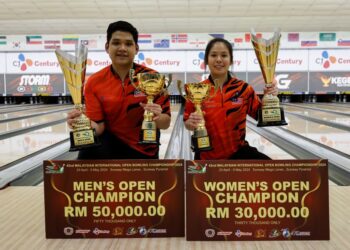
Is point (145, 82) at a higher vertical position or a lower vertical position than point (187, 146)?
higher

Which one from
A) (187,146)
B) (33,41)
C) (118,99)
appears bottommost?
(187,146)

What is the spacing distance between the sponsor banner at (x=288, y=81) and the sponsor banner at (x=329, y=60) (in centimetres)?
42

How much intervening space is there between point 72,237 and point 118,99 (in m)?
0.66

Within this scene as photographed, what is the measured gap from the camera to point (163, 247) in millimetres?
1231

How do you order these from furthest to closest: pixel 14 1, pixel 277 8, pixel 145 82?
pixel 277 8
pixel 14 1
pixel 145 82

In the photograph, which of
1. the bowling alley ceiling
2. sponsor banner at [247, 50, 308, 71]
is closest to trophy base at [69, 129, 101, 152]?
the bowling alley ceiling

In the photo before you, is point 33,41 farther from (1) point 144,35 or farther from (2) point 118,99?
(2) point 118,99

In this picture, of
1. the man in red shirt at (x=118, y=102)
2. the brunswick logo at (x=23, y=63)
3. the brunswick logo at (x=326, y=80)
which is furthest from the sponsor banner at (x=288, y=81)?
the man in red shirt at (x=118, y=102)

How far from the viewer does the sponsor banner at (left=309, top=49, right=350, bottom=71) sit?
36.7ft

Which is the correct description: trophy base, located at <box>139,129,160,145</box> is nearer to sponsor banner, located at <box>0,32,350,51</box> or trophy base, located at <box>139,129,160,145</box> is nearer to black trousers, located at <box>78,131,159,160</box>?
black trousers, located at <box>78,131,159,160</box>

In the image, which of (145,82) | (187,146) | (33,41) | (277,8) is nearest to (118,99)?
(145,82)

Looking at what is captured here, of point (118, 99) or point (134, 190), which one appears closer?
point (134, 190)

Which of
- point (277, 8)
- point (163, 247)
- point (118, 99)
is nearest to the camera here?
point (163, 247)

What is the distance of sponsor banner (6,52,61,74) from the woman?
10.5 m
